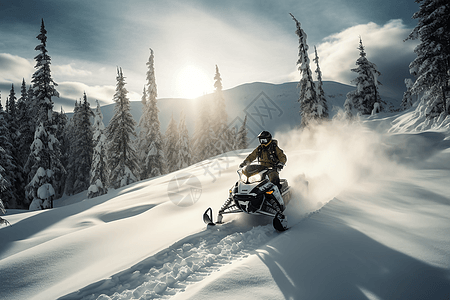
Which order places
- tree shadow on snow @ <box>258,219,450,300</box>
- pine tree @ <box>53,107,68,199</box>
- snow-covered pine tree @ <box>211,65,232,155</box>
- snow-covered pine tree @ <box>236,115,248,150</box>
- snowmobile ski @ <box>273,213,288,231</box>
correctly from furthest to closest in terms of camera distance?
snow-covered pine tree @ <box>236,115,248,150</box>, pine tree @ <box>53,107,68,199</box>, snow-covered pine tree @ <box>211,65,232,155</box>, snowmobile ski @ <box>273,213,288,231</box>, tree shadow on snow @ <box>258,219,450,300</box>

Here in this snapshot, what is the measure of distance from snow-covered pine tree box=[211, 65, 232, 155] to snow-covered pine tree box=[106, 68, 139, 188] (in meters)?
13.0

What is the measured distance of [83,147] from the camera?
3553cm

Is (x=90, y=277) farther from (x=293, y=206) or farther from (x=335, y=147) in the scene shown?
(x=335, y=147)

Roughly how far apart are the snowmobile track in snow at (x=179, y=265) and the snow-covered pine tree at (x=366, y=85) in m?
37.8

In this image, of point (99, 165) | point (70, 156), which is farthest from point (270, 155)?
point (70, 156)

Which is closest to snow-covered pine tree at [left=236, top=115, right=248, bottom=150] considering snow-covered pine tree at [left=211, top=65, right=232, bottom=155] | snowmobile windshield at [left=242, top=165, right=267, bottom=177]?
snow-covered pine tree at [left=211, top=65, right=232, bottom=155]

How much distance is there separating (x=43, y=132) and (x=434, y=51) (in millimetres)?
34337

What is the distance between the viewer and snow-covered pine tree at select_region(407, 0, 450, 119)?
17.7 meters

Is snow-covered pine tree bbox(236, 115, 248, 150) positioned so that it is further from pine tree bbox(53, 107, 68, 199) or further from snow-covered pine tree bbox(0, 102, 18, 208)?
snow-covered pine tree bbox(0, 102, 18, 208)

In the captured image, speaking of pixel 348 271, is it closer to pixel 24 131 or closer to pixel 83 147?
pixel 83 147

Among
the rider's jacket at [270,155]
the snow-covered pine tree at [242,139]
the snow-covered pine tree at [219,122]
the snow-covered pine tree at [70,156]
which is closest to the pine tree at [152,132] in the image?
the snow-covered pine tree at [219,122]

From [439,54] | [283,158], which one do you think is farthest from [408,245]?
[439,54]

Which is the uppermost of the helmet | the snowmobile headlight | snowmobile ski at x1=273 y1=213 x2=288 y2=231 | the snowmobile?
the helmet

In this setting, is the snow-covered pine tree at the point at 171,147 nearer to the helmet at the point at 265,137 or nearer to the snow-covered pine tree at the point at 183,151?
the snow-covered pine tree at the point at 183,151
